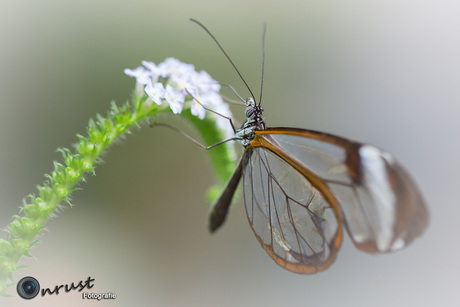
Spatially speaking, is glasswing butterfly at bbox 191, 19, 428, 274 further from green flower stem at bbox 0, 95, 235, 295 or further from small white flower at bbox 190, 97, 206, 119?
green flower stem at bbox 0, 95, 235, 295

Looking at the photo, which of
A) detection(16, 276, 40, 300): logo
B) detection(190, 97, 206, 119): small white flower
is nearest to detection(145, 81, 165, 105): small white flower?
detection(190, 97, 206, 119): small white flower

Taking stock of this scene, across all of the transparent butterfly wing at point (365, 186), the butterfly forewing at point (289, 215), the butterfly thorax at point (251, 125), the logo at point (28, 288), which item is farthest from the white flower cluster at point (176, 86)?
the logo at point (28, 288)

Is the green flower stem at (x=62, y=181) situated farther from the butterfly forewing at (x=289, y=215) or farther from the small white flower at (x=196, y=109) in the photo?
the butterfly forewing at (x=289, y=215)

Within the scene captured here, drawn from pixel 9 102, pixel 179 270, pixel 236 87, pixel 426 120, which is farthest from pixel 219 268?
pixel 426 120

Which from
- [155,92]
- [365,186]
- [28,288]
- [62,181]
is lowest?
[28,288]

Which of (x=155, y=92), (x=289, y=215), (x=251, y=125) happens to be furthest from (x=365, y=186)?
(x=155, y=92)

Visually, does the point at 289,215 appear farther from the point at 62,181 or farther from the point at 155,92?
the point at 62,181
